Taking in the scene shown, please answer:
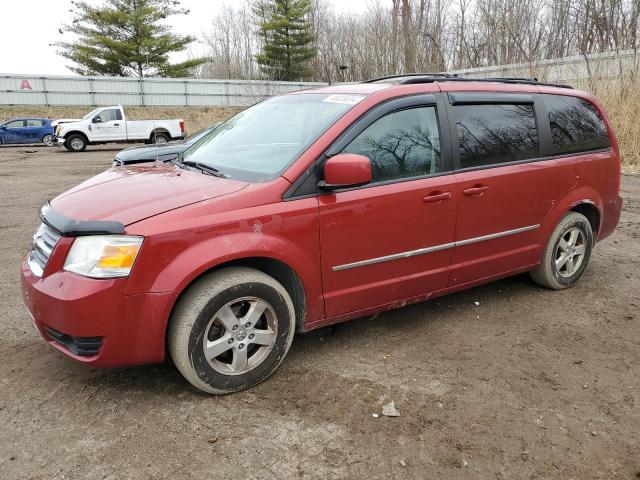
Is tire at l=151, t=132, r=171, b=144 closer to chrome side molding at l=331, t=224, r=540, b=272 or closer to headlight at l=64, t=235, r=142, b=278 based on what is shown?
chrome side molding at l=331, t=224, r=540, b=272

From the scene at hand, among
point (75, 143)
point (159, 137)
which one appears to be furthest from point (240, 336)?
point (75, 143)

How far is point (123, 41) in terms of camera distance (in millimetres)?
39281

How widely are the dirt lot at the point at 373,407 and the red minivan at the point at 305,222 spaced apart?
28 centimetres

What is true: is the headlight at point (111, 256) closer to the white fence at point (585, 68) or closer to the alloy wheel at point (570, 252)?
the alloy wheel at point (570, 252)

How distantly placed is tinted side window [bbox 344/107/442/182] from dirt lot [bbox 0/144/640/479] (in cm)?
118

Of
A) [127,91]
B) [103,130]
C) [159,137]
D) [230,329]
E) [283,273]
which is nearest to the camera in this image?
[230,329]

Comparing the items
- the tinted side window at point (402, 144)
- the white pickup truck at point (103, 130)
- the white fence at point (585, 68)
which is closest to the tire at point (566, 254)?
the tinted side window at point (402, 144)

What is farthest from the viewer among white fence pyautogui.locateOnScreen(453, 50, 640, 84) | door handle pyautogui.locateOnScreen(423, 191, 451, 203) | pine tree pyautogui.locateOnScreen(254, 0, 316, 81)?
pine tree pyautogui.locateOnScreen(254, 0, 316, 81)

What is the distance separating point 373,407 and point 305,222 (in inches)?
43.1

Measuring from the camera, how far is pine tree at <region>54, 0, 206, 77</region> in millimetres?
38688

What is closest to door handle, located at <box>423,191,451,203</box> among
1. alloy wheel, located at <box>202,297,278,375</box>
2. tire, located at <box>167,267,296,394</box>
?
tire, located at <box>167,267,296,394</box>

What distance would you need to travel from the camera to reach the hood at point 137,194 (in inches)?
106

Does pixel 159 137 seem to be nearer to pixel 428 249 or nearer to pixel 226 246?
pixel 428 249

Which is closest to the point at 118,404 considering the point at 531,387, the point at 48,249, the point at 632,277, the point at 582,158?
the point at 48,249
